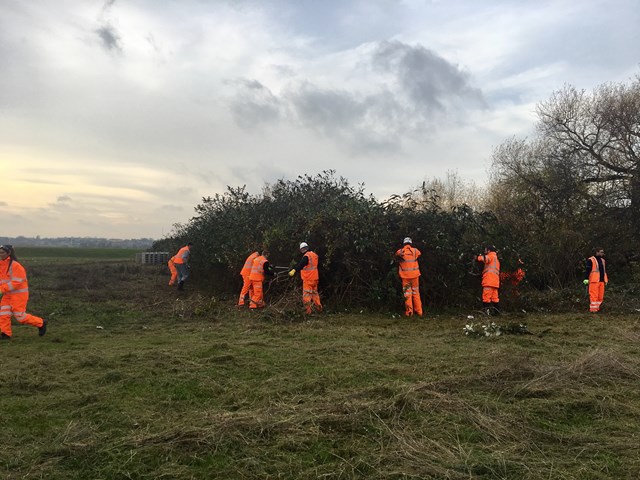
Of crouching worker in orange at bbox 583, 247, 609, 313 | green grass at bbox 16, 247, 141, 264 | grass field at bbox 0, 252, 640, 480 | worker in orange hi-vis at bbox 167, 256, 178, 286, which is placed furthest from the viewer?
green grass at bbox 16, 247, 141, 264

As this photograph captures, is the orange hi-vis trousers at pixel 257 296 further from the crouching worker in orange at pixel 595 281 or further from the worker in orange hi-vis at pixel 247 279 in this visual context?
the crouching worker in orange at pixel 595 281

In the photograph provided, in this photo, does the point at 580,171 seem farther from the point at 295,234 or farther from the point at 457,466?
the point at 457,466

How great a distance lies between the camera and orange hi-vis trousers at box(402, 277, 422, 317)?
1052 centimetres

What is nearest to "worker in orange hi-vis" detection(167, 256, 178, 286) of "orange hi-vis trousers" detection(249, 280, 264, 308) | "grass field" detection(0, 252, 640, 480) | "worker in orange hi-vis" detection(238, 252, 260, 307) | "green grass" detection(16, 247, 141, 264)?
"worker in orange hi-vis" detection(238, 252, 260, 307)

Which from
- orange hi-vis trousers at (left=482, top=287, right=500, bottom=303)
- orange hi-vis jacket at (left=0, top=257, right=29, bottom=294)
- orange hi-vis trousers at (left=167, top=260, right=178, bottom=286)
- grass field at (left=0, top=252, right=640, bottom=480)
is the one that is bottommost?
grass field at (left=0, top=252, right=640, bottom=480)

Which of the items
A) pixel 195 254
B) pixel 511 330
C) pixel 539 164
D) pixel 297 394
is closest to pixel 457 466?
pixel 297 394

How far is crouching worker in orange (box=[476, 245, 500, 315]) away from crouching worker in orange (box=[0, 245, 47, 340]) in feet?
29.4

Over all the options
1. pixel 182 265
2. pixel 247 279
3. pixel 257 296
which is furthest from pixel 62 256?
pixel 257 296

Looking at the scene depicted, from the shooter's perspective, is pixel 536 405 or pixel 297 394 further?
pixel 297 394

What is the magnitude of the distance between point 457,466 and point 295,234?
30.4 ft

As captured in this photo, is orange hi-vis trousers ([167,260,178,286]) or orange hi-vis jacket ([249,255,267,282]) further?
orange hi-vis trousers ([167,260,178,286])

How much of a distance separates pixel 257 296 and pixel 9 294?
4957 mm

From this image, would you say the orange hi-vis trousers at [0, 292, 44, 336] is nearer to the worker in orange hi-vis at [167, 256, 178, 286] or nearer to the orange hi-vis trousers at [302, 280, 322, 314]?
the orange hi-vis trousers at [302, 280, 322, 314]

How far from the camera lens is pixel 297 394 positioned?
4.83 meters
